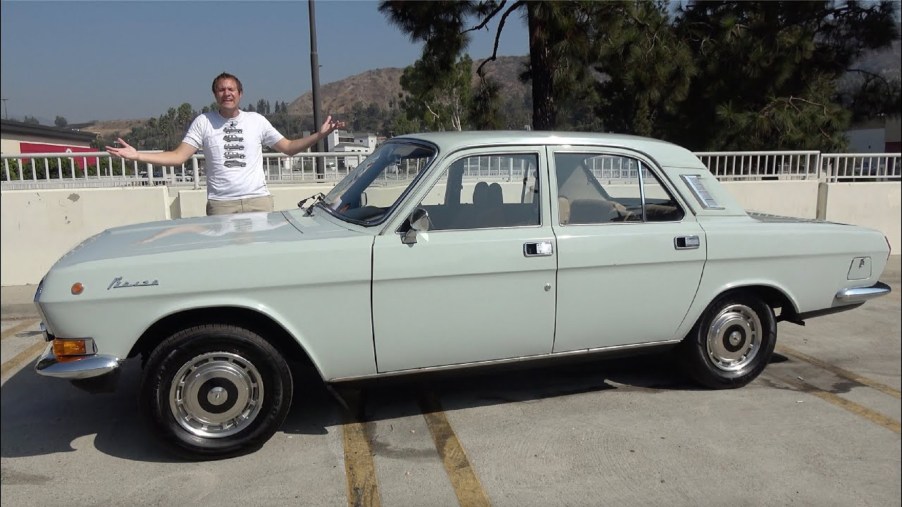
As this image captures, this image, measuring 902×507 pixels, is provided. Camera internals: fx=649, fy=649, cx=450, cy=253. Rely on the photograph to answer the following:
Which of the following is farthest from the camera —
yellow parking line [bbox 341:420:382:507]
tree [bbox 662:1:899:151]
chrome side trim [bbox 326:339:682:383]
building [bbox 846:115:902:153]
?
building [bbox 846:115:902:153]

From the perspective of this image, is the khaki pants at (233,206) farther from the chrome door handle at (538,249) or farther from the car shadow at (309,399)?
the chrome door handle at (538,249)

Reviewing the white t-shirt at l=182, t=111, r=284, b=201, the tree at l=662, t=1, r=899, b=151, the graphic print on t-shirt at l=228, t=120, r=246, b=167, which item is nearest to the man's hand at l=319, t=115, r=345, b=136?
the white t-shirt at l=182, t=111, r=284, b=201

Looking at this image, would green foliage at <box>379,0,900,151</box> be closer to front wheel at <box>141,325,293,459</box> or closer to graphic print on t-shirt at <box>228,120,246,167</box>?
graphic print on t-shirt at <box>228,120,246,167</box>

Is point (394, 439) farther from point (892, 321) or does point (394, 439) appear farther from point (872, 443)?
point (892, 321)

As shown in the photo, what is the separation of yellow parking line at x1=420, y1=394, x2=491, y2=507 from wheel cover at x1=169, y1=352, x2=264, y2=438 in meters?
1.02

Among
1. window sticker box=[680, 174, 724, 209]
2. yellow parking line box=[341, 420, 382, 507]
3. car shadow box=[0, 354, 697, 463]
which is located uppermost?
window sticker box=[680, 174, 724, 209]

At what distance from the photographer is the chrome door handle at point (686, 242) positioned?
4.02 m

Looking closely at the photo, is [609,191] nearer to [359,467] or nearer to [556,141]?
[556,141]

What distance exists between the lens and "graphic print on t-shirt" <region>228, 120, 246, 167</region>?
5.06 meters

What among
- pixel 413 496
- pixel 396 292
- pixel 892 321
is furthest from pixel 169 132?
pixel 892 321

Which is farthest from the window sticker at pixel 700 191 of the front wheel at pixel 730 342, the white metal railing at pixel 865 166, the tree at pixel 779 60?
the tree at pixel 779 60

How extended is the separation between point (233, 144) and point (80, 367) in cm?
240

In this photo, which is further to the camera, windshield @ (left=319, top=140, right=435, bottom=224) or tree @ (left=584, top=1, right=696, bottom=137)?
tree @ (left=584, top=1, right=696, bottom=137)

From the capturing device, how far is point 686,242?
4043 mm
